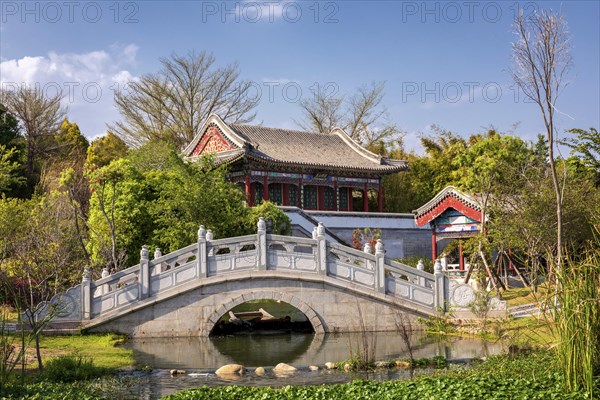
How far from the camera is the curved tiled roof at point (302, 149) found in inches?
1107

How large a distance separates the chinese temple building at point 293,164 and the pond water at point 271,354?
1224 centimetres

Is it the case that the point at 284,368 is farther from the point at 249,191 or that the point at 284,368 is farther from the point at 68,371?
the point at 249,191

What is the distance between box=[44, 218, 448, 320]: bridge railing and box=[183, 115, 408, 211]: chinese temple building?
1180cm

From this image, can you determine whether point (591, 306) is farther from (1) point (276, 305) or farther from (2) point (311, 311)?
(1) point (276, 305)

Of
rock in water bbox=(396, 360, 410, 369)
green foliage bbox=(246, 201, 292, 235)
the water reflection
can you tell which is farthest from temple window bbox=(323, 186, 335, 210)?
rock in water bbox=(396, 360, 410, 369)

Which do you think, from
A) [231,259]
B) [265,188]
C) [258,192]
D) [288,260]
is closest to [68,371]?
[231,259]

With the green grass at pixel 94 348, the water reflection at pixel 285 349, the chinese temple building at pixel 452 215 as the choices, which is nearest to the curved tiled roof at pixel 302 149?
the chinese temple building at pixel 452 215

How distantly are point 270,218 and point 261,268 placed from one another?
612 centimetres

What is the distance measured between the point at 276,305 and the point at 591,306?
1536cm

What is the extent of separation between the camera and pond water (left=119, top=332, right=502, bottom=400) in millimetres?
10164

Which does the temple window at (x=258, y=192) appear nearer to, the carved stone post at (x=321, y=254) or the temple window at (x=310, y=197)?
the temple window at (x=310, y=197)

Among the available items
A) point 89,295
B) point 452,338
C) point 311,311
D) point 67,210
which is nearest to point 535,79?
point 452,338

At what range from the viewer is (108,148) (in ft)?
121

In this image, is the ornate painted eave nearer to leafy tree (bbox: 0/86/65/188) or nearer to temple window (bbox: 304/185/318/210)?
temple window (bbox: 304/185/318/210)
